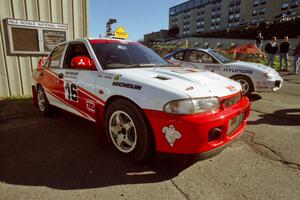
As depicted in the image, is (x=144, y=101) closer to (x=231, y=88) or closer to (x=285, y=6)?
(x=231, y=88)

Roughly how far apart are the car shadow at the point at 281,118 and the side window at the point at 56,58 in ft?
12.2

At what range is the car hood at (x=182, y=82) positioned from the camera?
2438 millimetres

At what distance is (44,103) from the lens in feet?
15.4

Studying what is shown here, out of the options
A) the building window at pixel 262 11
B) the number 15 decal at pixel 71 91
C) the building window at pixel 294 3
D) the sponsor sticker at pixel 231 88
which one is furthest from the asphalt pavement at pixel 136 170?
the building window at pixel 262 11

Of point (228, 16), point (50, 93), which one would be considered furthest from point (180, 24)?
point (50, 93)

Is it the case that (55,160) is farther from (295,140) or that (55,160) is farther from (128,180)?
(295,140)

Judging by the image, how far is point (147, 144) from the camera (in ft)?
8.28

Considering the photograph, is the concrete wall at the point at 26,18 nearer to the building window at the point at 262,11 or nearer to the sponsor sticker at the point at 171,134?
the sponsor sticker at the point at 171,134

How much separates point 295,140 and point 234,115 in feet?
5.36

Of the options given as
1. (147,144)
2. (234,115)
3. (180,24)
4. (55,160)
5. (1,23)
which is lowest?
(55,160)

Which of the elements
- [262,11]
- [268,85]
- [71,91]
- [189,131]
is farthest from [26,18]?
[262,11]

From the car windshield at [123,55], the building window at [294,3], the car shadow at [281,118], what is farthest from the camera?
the building window at [294,3]

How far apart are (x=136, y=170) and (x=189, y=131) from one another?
2.84 feet

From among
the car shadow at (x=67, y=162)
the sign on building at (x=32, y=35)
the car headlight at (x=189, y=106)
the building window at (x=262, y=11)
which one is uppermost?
the building window at (x=262, y=11)
